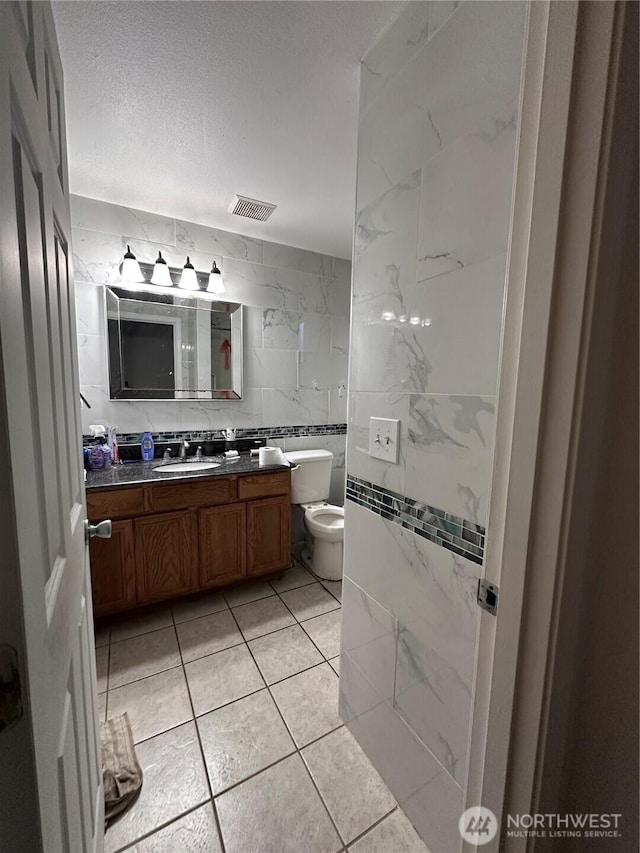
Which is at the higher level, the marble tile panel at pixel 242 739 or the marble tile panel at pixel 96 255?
the marble tile panel at pixel 96 255

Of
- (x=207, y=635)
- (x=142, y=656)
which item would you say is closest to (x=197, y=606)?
(x=207, y=635)

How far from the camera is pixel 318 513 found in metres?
2.51

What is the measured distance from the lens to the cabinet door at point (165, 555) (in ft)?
6.14

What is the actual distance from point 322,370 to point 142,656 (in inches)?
86.3

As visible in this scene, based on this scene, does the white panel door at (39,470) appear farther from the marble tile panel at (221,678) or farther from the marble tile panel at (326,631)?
the marble tile panel at (326,631)

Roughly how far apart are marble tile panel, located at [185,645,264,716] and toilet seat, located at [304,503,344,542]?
0.82m

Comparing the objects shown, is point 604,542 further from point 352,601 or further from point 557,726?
point 352,601

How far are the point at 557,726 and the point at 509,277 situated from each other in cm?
77

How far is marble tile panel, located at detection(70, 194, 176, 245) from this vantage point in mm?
2004

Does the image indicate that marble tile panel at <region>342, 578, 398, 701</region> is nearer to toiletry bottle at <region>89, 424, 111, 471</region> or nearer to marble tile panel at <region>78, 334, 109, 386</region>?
toiletry bottle at <region>89, 424, 111, 471</region>

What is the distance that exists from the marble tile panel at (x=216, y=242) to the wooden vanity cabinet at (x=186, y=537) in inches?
62.0

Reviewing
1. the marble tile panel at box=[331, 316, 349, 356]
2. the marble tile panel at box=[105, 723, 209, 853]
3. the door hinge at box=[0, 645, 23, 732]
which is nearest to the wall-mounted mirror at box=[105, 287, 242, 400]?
the marble tile panel at box=[331, 316, 349, 356]

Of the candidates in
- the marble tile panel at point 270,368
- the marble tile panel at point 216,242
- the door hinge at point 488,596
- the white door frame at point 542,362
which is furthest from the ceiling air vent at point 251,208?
the door hinge at point 488,596

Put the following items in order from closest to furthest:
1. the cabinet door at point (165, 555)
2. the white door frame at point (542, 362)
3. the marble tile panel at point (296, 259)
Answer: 1. the white door frame at point (542, 362)
2. the cabinet door at point (165, 555)
3. the marble tile panel at point (296, 259)
